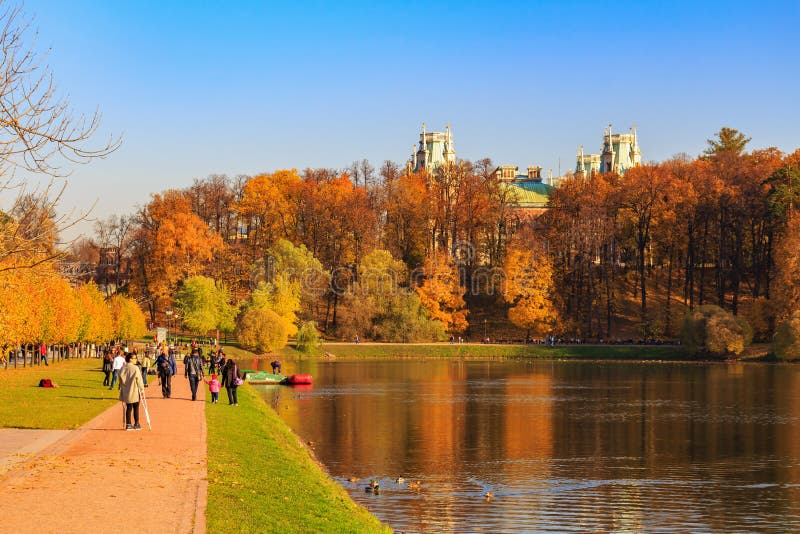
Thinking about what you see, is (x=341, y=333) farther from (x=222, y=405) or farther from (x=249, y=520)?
(x=249, y=520)

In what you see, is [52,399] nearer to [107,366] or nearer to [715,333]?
[107,366]

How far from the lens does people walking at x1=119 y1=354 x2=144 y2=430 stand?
25891 mm

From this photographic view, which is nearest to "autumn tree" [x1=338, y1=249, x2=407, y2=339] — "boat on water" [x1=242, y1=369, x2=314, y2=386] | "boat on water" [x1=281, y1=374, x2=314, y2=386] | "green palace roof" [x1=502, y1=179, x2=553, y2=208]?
"boat on water" [x1=242, y1=369, x2=314, y2=386]

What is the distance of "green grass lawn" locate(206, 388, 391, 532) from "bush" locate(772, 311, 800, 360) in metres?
54.6

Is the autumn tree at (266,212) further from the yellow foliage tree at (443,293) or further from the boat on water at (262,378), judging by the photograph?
the boat on water at (262,378)

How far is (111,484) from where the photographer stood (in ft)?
60.3

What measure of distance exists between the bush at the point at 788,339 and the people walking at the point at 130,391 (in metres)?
60.7

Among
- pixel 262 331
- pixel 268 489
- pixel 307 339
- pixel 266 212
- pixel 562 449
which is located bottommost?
pixel 562 449

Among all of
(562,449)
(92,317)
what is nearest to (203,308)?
(92,317)

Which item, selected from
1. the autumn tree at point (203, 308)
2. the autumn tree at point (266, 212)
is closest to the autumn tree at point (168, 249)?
the autumn tree at point (266, 212)

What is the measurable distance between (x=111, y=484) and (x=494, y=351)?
7174cm

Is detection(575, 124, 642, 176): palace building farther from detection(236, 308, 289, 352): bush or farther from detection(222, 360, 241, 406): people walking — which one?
detection(222, 360, 241, 406): people walking

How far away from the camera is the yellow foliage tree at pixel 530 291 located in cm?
9588

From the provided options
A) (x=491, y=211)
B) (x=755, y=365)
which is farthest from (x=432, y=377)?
(x=491, y=211)
